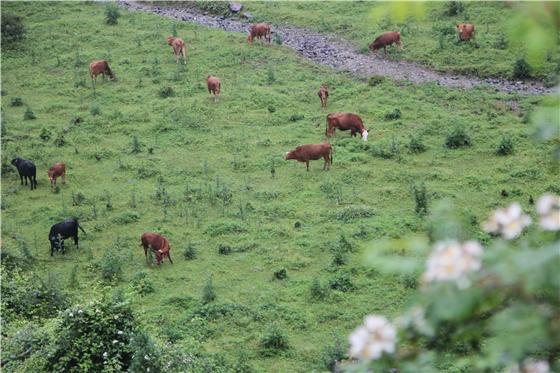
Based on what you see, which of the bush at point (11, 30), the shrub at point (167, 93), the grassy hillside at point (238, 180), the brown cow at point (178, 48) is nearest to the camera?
the grassy hillside at point (238, 180)

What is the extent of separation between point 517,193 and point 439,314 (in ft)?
48.0

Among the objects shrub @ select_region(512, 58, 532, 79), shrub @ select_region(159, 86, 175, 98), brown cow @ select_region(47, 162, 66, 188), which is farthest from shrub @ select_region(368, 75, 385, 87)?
brown cow @ select_region(47, 162, 66, 188)

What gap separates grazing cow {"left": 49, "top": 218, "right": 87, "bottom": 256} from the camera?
15.4 meters

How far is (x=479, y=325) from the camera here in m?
2.89

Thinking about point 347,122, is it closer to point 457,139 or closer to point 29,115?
point 457,139

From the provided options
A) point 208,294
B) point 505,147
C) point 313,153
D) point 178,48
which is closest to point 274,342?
point 208,294

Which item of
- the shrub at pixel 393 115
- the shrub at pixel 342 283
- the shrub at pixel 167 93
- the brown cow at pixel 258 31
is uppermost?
the brown cow at pixel 258 31

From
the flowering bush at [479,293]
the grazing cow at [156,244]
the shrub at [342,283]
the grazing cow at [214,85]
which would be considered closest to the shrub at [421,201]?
the shrub at [342,283]

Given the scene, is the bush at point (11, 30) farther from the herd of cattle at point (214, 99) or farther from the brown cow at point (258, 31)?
the brown cow at point (258, 31)

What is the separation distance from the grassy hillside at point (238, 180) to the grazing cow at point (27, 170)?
0.82ft

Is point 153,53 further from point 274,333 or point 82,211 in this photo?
point 274,333

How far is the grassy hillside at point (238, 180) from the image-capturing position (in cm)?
1310

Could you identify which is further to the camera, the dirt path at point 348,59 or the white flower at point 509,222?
the dirt path at point 348,59

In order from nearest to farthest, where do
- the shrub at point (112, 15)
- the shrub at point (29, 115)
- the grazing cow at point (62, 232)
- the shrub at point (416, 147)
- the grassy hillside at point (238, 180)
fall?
1. the grassy hillside at point (238, 180)
2. the grazing cow at point (62, 232)
3. the shrub at point (416, 147)
4. the shrub at point (29, 115)
5. the shrub at point (112, 15)
